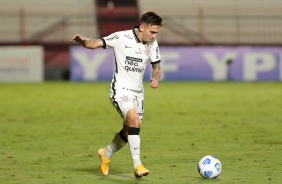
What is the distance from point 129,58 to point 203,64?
1873 cm

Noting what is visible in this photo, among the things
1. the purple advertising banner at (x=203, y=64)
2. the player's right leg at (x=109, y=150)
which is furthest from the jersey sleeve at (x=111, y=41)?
the purple advertising banner at (x=203, y=64)

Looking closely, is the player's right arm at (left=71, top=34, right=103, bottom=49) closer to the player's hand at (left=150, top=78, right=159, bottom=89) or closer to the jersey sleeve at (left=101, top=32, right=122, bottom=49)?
the jersey sleeve at (left=101, top=32, right=122, bottom=49)

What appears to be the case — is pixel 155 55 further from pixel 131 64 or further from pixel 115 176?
pixel 115 176

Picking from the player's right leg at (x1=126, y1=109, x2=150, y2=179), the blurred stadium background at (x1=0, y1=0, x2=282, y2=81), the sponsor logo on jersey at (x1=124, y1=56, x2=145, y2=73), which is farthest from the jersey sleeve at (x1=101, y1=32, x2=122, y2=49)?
the blurred stadium background at (x1=0, y1=0, x2=282, y2=81)

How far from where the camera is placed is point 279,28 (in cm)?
3002

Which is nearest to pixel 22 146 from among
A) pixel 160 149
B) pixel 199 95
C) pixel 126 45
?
pixel 160 149

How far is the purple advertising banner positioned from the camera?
90.8 feet

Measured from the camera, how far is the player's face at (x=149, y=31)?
912 cm

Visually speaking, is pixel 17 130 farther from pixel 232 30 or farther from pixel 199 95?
pixel 232 30

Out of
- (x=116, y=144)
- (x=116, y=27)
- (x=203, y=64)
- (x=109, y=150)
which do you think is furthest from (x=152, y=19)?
(x=116, y=27)

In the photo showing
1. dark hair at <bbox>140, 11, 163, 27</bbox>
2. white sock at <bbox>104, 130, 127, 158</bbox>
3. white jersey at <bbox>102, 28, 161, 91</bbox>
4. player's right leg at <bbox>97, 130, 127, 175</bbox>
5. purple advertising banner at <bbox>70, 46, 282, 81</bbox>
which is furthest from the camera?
purple advertising banner at <bbox>70, 46, 282, 81</bbox>

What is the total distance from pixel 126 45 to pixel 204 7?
76.8ft

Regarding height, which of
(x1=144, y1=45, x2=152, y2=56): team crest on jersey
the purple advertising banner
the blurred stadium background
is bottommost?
the purple advertising banner

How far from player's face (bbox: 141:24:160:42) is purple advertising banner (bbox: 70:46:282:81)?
721 inches
